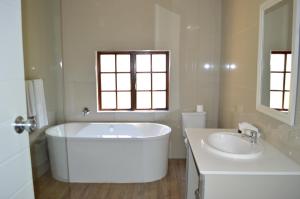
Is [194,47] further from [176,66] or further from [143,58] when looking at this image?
[143,58]

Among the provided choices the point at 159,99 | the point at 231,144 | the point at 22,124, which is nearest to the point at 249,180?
the point at 231,144

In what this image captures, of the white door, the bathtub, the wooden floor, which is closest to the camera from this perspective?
the white door

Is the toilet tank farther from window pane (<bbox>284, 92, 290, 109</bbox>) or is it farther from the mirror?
window pane (<bbox>284, 92, 290, 109</bbox>)

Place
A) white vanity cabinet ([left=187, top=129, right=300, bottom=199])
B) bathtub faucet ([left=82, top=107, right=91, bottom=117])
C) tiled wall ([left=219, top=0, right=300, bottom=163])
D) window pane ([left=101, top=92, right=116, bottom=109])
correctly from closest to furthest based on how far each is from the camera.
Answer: white vanity cabinet ([left=187, top=129, right=300, bottom=199])
tiled wall ([left=219, top=0, right=300, bottom=163])
bathtub faucet ([left=82, top=107, right=91, bottom=117])
window pane ([left=101, top=92, right=116, bottom=109])

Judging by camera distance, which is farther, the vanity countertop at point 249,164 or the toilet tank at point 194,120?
the toilet tank at point 194,120

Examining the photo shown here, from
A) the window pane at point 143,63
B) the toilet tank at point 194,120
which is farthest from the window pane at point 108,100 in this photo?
the toilet tank at point 194,120

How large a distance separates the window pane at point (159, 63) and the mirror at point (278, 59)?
1911mm

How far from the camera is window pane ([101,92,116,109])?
13.0 feet

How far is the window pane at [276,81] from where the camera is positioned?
5.85 ft

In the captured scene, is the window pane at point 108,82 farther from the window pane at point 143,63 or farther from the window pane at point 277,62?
the window pane at point 277,62

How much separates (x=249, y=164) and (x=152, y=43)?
8.53 feet

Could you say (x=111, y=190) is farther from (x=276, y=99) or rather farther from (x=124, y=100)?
(x=276, y=99)

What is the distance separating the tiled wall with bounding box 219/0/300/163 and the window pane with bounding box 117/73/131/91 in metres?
1.53

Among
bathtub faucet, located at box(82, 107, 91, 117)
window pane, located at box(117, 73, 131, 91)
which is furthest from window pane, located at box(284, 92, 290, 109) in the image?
bathtub faucet, located at box(82, 107, 91, 117)
